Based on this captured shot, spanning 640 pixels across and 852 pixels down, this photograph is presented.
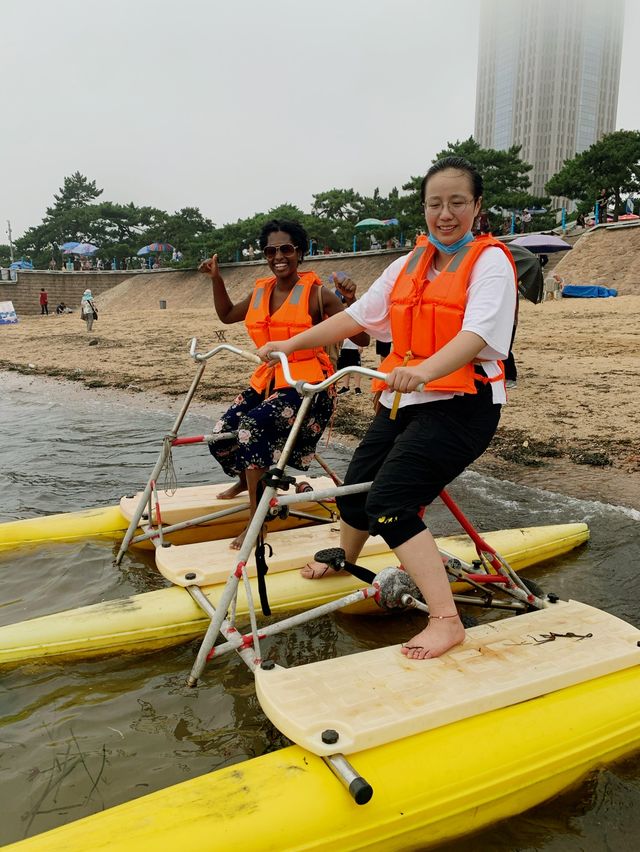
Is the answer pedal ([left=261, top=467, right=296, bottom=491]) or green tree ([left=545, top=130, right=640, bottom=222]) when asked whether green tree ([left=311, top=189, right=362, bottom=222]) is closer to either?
green tree ([left=545, top=130, right=640, bottom=222])

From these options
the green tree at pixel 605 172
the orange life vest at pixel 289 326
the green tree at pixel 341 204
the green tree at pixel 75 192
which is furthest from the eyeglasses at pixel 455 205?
the green tree at pixel 75 192

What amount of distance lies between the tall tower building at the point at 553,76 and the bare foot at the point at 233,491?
11345 centimetres

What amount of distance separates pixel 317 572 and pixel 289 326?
165 cm

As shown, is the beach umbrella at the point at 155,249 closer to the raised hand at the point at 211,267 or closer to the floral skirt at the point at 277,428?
the raised hand at the point at 211,267

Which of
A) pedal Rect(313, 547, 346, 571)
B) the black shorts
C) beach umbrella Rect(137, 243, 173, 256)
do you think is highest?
beach umbrella Rect(137, 243, 173, 256)

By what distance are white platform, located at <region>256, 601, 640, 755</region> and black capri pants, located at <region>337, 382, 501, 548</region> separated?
0.58m

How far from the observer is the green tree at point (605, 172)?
120ft

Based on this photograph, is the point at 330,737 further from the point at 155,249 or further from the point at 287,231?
the point at 155,249

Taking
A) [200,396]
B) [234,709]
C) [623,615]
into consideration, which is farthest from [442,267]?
[200,396]

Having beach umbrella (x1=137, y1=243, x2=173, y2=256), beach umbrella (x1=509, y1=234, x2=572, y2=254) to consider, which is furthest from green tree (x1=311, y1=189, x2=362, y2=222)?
beach umbrella (x1=509, y1=234, x2=572, y2=254)

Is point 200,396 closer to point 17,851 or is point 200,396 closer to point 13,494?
point 13,494

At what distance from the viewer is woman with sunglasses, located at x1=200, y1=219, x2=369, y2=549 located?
4277mm

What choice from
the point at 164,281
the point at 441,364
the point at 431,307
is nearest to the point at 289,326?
the point at 431,307

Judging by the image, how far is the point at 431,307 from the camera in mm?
3053
